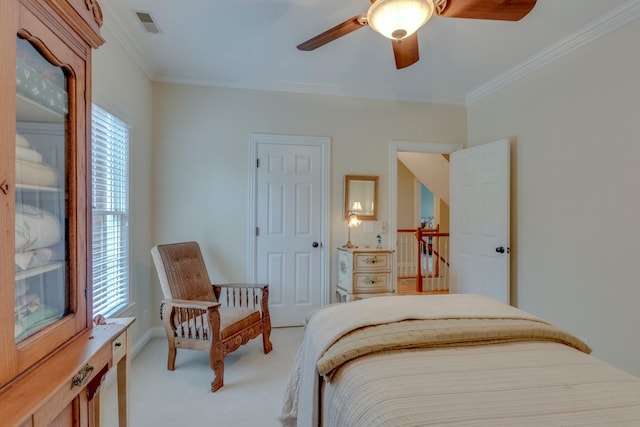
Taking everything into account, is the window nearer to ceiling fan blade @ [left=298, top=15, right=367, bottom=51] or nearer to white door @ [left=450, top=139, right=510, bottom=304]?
ceiling fan blade @ [left=298, top=15, right=367, bottom=51]

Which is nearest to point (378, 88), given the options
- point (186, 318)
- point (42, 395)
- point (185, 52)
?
point (185, 52)

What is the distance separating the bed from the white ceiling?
6.65ft

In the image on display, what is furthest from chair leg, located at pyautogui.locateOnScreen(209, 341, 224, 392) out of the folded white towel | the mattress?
the folded white towel

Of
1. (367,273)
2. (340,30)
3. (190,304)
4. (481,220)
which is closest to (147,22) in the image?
(340,30)

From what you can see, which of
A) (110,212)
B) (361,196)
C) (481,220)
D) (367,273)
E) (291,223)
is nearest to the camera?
(110,212)

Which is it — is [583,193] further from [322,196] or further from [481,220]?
[322,196]

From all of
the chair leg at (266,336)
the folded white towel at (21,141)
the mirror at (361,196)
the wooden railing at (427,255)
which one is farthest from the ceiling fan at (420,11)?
the wooden railing at (427,255)

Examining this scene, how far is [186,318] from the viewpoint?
2619mm

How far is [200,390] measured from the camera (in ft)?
7.60

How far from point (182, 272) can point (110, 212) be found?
738mm

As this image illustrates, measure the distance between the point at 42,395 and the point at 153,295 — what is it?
2643mm

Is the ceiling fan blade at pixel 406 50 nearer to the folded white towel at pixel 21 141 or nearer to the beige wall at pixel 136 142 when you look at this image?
the folded white towel at pixel 21 141

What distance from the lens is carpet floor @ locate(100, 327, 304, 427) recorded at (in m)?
2.00

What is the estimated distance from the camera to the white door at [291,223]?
11.5 feet
